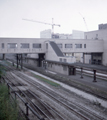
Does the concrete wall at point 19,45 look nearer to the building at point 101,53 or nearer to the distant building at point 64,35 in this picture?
the building at point 101,53

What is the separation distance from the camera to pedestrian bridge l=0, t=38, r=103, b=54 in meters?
33.2

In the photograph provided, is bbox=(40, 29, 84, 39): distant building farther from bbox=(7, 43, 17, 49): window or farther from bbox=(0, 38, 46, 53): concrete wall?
bbox=(7, 43, 17, 49): window

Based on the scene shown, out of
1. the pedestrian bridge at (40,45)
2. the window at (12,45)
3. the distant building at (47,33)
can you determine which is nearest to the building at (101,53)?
the pedestrian bridge at (40,45)

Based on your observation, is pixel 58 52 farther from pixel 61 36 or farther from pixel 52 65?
pixel 61 36

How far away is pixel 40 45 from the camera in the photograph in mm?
36875

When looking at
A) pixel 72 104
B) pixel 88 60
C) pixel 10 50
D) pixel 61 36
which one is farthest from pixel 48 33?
pixel 72 104

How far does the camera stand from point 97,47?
4256cm

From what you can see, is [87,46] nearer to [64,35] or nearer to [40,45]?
[40,45]

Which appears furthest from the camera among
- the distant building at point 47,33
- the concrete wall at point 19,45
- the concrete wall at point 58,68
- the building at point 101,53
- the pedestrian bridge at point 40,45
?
the distant building at point 47,33

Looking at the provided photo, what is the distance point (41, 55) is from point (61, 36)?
78.4 metres

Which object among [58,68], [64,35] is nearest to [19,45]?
[58,68]

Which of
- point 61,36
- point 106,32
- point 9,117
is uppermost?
point 61,36

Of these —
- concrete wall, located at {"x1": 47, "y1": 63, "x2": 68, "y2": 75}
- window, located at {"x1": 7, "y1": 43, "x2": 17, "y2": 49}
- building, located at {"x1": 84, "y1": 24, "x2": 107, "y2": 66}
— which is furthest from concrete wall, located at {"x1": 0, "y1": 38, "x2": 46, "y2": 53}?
building, located at {"x1": 84, "y1": 24, "x2": 107, "y2": 66}

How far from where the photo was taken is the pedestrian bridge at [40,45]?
33188 millimetres
